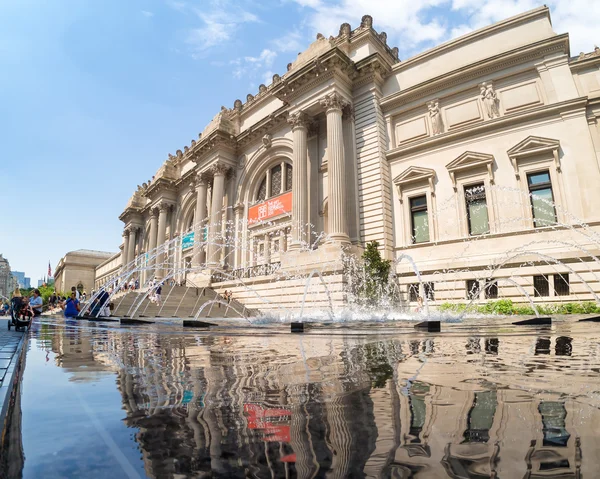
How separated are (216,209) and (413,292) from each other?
1337 centimetres

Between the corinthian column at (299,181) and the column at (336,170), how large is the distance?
1588 millimetres

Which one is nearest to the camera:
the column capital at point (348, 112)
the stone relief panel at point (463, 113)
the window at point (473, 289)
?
the window at point (473, 289)

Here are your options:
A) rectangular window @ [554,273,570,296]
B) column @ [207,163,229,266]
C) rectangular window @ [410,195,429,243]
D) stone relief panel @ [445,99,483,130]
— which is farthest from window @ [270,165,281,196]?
rectangular window @ [554,273,570,296]

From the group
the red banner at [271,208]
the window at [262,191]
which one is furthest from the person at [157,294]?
the window at [262,191]

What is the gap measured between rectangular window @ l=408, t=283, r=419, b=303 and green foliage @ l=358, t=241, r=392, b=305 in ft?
4.01

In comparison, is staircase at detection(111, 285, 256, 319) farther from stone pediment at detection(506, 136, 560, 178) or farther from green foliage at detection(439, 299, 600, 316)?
stone pediment at detection(506, 136, 560, 178)

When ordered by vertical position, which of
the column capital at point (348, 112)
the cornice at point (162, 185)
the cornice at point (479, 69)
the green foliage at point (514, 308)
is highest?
the cornice at point (162, 185)

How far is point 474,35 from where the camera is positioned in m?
15.8

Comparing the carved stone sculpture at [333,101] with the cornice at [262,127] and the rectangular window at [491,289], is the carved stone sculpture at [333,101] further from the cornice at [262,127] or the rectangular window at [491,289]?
the rectangular window at [491,289]

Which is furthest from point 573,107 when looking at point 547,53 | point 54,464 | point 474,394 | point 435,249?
point 54,464

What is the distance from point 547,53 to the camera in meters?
14.0

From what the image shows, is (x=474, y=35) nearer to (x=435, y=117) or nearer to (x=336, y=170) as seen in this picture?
(x=435, y=117)

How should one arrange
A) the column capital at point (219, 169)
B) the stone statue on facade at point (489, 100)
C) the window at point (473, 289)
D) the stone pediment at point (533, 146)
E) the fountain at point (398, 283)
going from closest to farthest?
the fountain at point (398, 283) < the stone pediment at point (533, 146) < the window at point (473, 289) < the stone statue on facade at point (489, 100) < the column capital at point (219, 169)

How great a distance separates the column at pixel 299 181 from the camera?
16.9m
